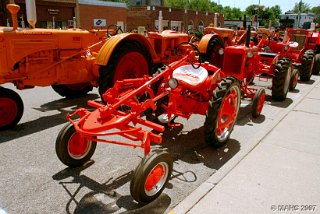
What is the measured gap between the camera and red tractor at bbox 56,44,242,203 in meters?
3.03

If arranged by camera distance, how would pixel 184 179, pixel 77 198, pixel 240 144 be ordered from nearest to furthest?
pixel 77 198, pixel 184 179, pixel 240 144

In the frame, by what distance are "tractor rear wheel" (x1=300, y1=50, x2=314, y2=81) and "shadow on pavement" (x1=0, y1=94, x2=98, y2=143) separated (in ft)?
20.4

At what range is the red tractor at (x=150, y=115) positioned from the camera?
303cm

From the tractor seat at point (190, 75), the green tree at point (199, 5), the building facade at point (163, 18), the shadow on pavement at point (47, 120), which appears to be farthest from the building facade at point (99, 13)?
the green tree at point (199, 5)

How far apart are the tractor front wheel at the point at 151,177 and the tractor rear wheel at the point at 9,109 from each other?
9.49 feet

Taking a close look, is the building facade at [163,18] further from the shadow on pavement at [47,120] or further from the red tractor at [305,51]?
the shadow on pavement at [47,120]

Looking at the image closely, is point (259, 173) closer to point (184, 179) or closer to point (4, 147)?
point (184, 179)

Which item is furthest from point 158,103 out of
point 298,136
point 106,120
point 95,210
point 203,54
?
point 203,54

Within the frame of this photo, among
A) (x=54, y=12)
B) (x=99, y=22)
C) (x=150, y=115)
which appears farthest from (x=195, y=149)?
(x=99, y=22)

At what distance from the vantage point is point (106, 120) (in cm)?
331

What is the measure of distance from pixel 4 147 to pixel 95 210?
2.03 meters

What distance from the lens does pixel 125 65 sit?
5.84 meters

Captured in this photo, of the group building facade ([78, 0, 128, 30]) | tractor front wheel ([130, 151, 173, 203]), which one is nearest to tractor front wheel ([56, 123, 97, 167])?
tractor front wheel ([130, 151, 173, 203])

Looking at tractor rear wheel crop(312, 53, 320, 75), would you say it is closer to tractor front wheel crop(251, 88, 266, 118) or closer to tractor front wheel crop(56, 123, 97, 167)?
tractor front wheel crop(251, 88, 266, 118)
